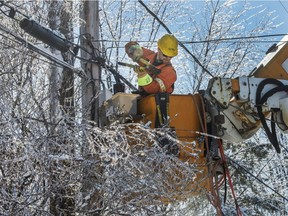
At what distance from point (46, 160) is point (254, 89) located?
6.90 ft

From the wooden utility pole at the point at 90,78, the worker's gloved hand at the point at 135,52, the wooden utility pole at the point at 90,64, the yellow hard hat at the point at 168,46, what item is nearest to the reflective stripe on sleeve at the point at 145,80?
the worker's gloved hand at the point at 135,52

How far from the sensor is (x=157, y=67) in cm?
593

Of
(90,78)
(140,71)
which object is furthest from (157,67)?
(90,78)

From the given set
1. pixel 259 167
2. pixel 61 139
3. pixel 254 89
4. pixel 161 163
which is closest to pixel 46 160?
pixel 61 139

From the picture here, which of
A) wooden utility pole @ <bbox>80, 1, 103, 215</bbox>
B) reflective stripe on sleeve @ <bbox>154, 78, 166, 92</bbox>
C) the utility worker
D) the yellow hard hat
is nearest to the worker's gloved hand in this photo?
the utility worker

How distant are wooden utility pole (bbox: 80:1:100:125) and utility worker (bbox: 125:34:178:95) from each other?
37.6 inches

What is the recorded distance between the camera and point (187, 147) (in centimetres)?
527

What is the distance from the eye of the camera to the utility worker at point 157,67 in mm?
5746

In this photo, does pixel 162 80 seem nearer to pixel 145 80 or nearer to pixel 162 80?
pixel 162 80

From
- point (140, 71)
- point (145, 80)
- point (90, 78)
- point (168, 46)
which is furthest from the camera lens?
point (90, 78)

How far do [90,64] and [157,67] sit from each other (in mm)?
1372

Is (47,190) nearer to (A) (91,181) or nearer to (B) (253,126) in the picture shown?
(A) (91,181)

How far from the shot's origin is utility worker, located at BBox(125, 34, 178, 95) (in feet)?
18.9

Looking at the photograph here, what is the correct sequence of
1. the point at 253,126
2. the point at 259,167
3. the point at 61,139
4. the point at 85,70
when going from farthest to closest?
the point at 259,167 → the point at 85,70 → the point at 253,126 → the point at 61,139
